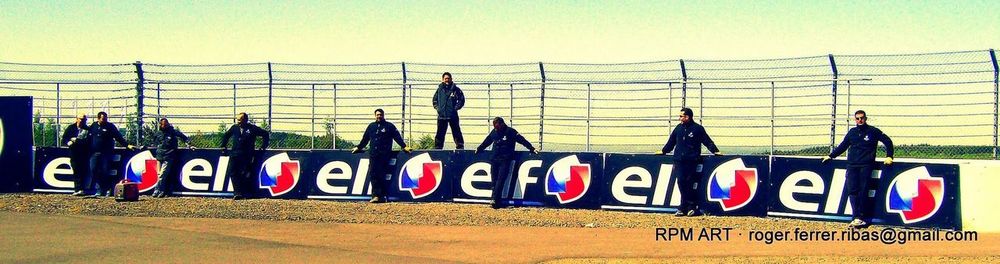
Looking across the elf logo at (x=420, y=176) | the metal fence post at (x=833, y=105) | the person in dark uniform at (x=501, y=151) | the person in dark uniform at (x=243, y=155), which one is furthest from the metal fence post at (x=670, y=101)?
the person in dark uniform at (x=243, y=155)

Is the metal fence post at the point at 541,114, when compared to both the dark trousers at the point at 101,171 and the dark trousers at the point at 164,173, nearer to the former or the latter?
the dark trousers at the point at 164,173

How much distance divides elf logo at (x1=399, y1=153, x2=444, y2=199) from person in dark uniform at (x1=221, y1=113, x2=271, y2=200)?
273 cm

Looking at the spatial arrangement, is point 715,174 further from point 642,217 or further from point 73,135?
point 73,135

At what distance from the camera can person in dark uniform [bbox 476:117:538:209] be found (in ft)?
56.9

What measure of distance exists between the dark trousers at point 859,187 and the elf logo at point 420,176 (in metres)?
6.60

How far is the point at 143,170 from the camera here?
1948 centimetres

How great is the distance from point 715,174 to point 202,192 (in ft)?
29.8

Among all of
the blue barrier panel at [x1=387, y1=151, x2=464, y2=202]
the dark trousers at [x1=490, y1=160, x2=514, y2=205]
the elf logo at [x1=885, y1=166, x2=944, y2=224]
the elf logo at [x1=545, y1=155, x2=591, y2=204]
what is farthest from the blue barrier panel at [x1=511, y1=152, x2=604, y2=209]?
the elf logo at [x1=885, y1=166, x2=944, y2=224]

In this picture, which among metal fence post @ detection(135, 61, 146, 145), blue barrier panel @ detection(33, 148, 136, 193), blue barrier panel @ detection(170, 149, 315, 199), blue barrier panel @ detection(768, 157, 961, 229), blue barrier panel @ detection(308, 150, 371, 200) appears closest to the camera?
blue barrier panel @ detection(768, 157, 961, 229)

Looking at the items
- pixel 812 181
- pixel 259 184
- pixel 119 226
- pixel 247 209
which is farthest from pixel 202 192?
pixel 812 181

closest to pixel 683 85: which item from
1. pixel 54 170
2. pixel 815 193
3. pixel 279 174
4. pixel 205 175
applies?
pixel 815 193

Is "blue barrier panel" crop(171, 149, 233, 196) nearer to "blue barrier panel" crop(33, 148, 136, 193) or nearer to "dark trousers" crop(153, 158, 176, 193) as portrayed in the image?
"dark trousers" crop(153, 158, 176, 193)

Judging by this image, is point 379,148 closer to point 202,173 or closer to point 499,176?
point 499,176

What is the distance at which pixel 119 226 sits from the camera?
1454 cm
